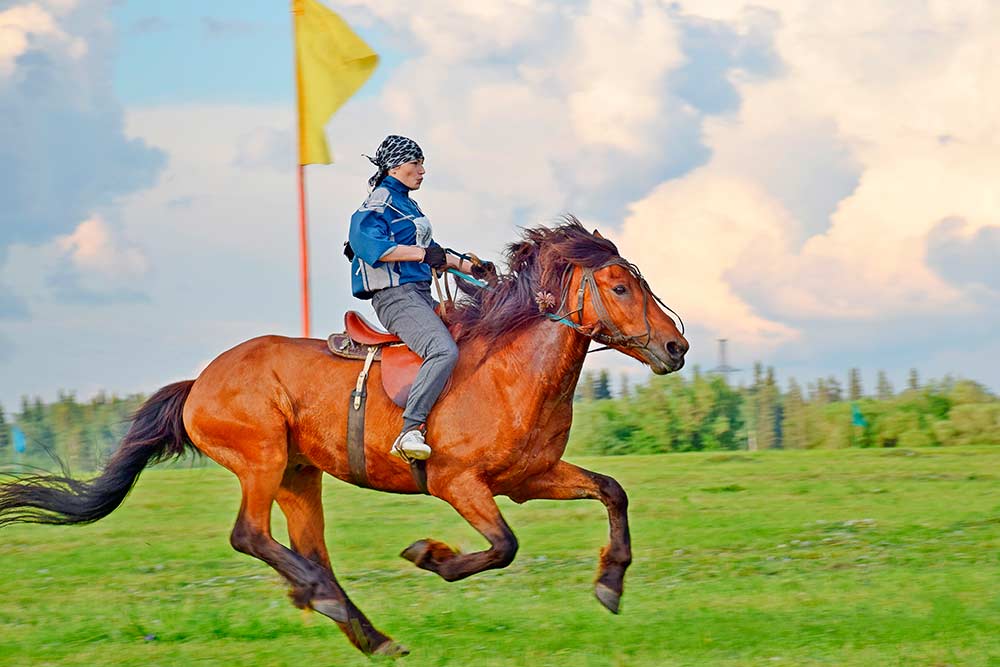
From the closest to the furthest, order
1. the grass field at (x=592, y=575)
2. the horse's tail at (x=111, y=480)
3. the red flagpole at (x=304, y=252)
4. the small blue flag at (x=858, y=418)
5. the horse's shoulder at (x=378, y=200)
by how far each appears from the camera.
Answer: the horse's shoulder at (x=378, y=200)
the grass field at (x=592, y=575)
the horse's tail at (x=111, y=480)
the red flagpole at (x=304, y=252)
the small blue flag at (x=858, y=418)

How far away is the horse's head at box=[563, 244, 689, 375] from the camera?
688cm

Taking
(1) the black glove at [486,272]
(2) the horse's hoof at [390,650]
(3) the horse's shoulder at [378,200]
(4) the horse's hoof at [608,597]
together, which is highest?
(3) the horse's shoulder at [378,200]

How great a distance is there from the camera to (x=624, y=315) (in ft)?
22.8

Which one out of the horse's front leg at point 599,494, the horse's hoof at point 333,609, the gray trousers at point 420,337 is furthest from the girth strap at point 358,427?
the horse's hoof at point 333,609

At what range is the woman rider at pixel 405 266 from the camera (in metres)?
7.00

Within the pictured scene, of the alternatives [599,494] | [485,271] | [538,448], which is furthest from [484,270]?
[599,494]

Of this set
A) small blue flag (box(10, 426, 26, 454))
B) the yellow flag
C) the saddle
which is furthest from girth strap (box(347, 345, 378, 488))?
small blue flag (box(10, 426, 26, 454))

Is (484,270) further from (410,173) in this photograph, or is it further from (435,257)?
(410,173)

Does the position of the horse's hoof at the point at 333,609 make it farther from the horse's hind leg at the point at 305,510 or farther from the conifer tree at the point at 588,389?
the conifer tree at the point at 588,389

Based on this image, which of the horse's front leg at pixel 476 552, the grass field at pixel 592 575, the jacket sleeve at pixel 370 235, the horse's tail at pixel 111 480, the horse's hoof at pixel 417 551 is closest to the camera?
the horse's front leg at pixel 476 552

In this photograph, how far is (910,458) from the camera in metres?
16.2

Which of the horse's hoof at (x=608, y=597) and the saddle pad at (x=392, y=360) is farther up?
the saddle pad at (x=392, y=360)

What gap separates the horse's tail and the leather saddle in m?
A: 1.12

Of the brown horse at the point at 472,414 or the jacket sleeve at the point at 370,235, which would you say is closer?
the brown horse at the point at 472,414
